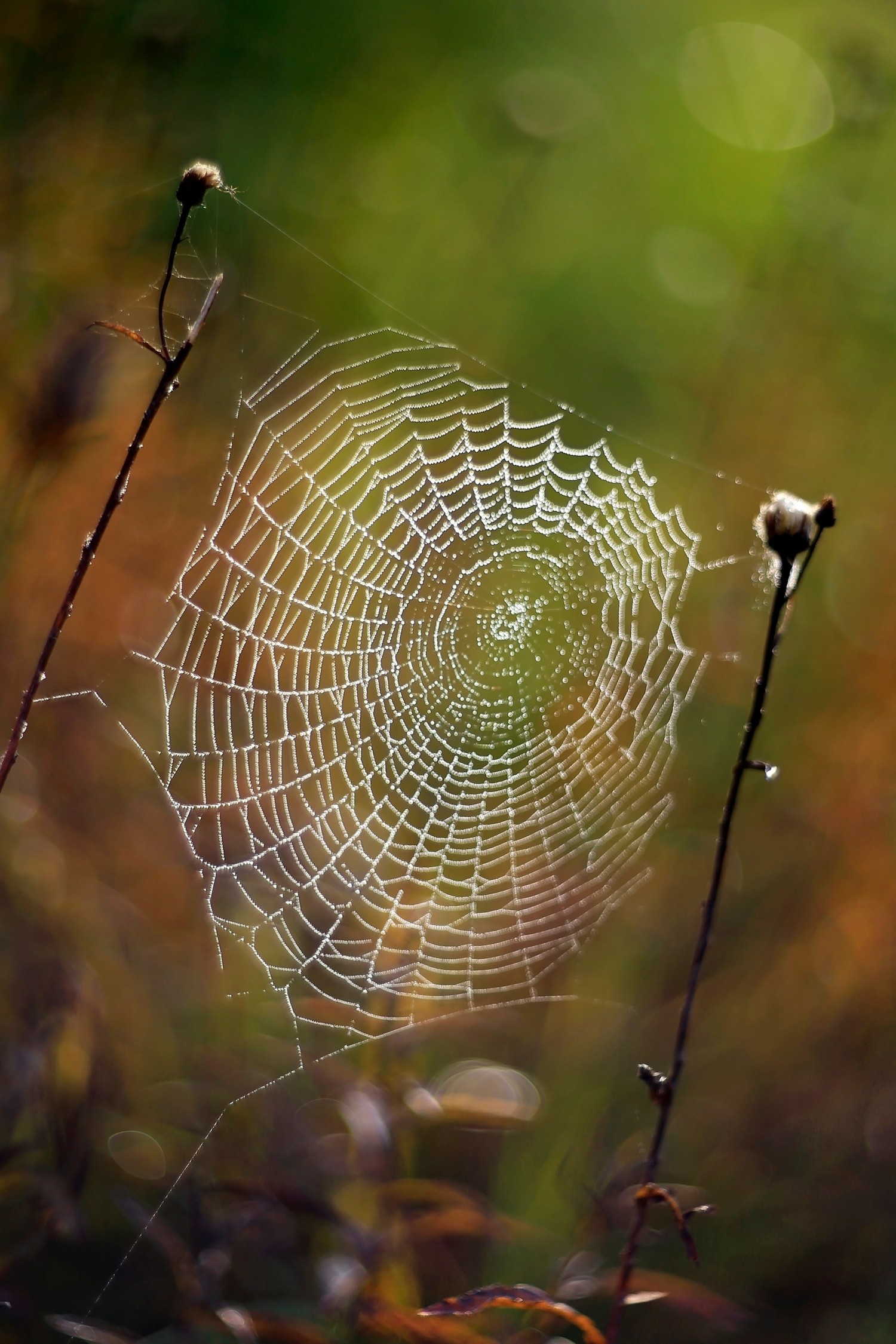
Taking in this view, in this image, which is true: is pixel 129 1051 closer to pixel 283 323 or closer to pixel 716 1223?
pixel 716 1223

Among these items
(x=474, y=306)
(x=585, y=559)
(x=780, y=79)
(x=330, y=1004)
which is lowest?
(x=330, y=1004)

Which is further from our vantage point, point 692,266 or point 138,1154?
point 692,266

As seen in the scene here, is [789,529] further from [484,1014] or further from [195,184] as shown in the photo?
[484,1014]

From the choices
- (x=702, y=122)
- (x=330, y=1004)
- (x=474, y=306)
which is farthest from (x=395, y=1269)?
(x=702, y=122)

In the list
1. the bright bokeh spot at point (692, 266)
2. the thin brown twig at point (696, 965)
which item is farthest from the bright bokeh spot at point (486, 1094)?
the bright bokeh spot at point (692, 266)

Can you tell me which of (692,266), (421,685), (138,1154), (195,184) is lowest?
(138,1154)

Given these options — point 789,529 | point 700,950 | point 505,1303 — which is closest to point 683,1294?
point 505,1303
